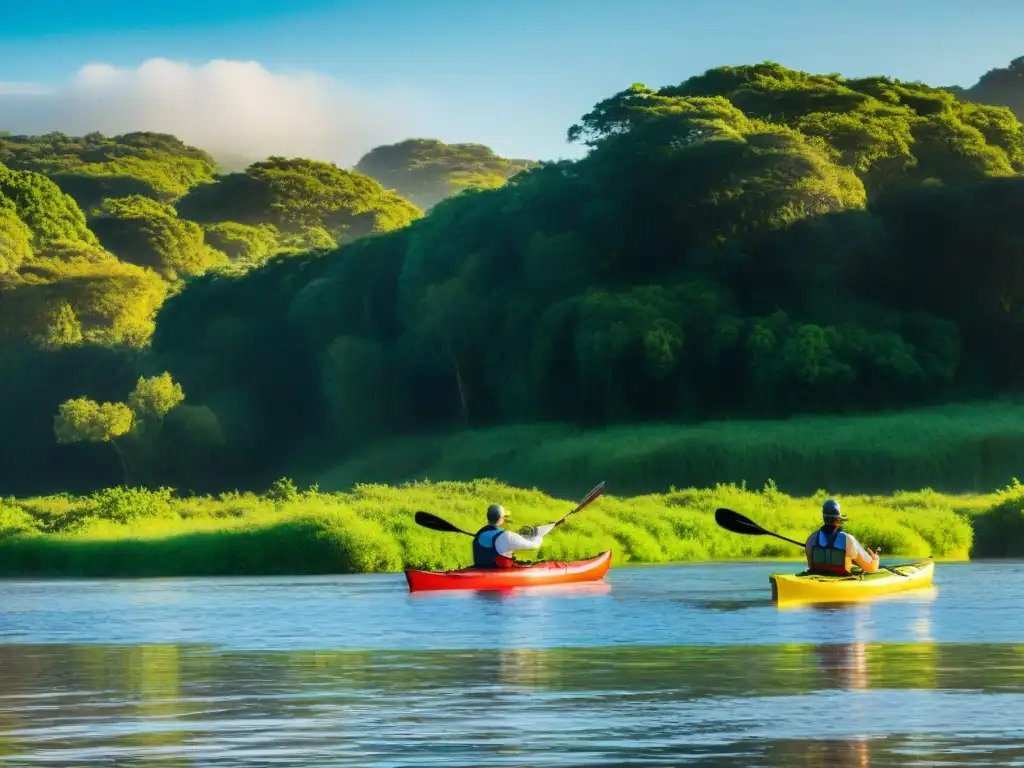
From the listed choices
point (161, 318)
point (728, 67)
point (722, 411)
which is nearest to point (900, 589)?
point (722, 411)

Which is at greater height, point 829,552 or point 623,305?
point 623,305

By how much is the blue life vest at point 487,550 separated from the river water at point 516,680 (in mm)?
590

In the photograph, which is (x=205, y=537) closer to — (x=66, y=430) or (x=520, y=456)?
(x=520, y=456)

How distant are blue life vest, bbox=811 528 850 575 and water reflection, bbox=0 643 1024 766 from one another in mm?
6338

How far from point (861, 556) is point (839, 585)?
760 mm

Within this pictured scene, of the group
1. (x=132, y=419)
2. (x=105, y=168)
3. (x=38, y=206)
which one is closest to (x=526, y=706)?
(x=132, y=419)

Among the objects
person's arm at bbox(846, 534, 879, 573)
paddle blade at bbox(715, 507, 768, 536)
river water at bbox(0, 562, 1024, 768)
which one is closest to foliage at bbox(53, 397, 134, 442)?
river water at bbox(0, 562, 1024, 768)

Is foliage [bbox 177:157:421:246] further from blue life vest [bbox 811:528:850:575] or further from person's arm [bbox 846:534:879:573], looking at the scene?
blue life vest [bbox 811:528:850:575]

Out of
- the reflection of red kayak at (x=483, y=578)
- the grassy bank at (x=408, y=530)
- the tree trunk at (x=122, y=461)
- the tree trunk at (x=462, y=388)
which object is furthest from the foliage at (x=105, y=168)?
the reflection of red kayak at (x=483, y=578)

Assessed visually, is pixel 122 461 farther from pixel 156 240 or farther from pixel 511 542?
pixel 511 542

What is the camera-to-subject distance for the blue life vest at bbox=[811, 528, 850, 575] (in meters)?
28.8

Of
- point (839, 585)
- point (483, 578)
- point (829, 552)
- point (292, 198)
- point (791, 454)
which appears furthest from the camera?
point (292, 198)

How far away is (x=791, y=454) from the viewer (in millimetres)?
64250

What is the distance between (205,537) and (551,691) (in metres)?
27.5
